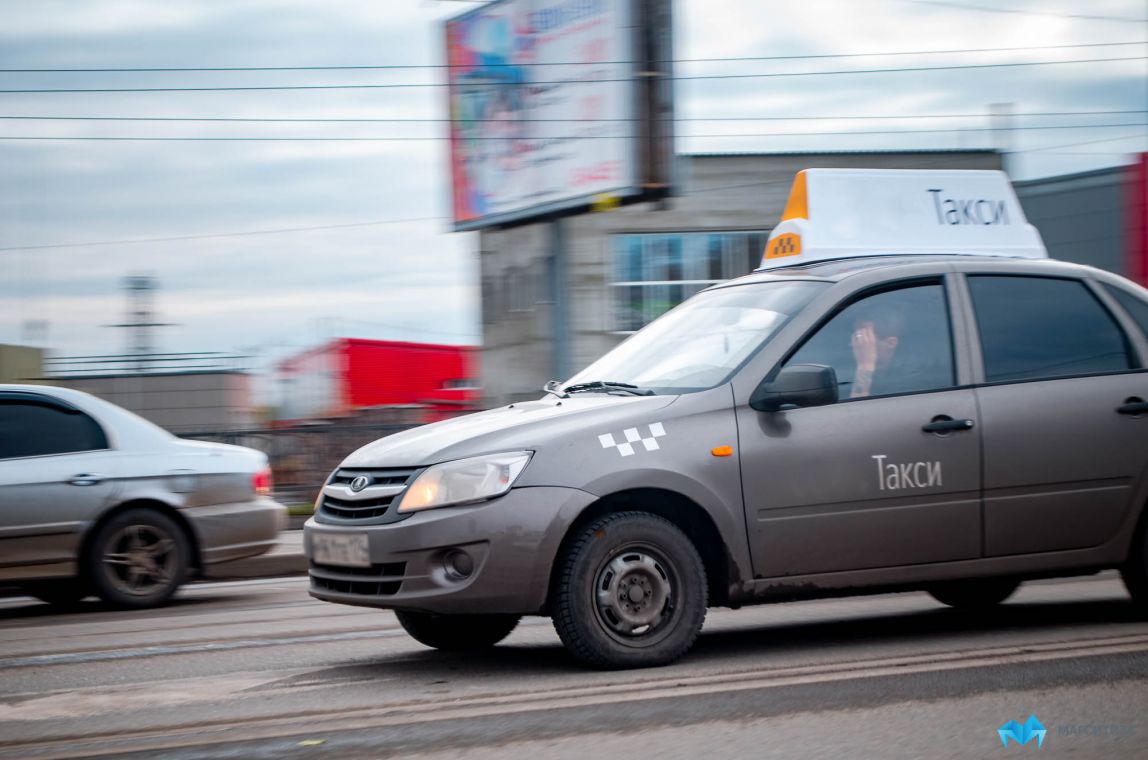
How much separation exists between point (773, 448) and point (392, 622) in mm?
2902

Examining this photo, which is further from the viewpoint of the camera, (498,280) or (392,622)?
(498,280)

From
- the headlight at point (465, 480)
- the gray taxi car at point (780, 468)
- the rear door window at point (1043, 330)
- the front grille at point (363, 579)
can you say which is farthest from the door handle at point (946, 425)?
the front grille at point (363, 579)

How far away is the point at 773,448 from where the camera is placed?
5.92m

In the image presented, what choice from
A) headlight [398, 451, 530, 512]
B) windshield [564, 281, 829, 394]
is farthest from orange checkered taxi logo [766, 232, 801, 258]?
headlight [398, 451, 530, 512]

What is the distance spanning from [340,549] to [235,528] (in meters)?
4.22

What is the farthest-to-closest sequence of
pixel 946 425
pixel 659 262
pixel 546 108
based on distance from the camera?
Result: pixel 659 262, pixel 546 108, pixel 946 425

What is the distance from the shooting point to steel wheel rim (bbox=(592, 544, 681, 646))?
18.3ft

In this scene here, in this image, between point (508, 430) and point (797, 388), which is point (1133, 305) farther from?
point (508, 430)

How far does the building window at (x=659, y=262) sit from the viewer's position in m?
34.2

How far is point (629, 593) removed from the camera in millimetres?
5617

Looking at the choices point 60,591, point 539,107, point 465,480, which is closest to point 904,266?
point 465,480

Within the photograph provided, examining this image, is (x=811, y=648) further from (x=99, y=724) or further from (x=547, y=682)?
(x=99, y=724)

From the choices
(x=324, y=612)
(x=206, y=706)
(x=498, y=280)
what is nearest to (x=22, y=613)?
(x=324, y=612)

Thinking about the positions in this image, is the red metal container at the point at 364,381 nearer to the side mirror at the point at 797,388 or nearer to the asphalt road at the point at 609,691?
the asphalt road at the point at 609,691
